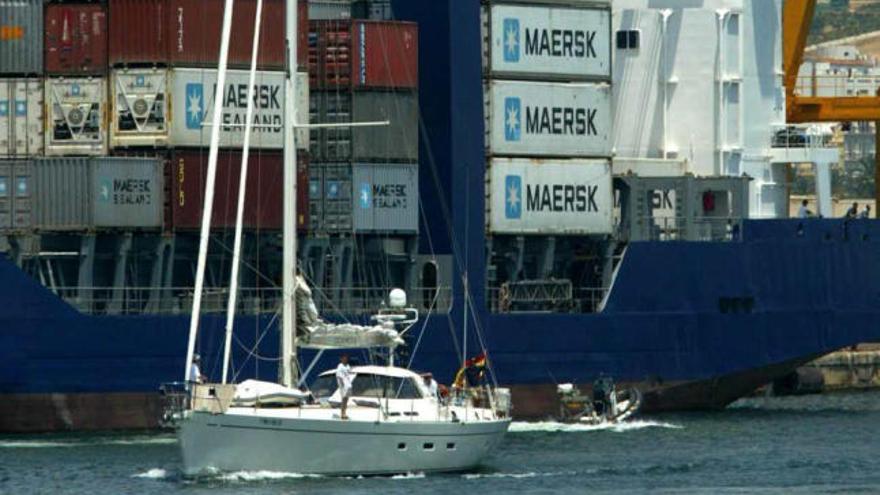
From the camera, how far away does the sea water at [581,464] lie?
4206 centimetres

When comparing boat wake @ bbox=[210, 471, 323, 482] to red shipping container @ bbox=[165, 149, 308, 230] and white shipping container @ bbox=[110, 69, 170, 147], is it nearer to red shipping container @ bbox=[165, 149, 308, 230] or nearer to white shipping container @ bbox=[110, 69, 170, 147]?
red shipping container @ bbox=[165, 149, 308, 230]

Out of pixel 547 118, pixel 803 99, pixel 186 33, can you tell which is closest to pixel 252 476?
pixel 186 33

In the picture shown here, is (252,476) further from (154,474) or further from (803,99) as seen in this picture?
(803,99)

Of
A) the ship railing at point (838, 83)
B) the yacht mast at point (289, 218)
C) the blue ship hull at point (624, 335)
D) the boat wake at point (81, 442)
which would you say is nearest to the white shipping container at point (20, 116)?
the blue ship hull at point (624, 335)

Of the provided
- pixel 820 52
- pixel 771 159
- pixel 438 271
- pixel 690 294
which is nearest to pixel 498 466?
pixel 438 271

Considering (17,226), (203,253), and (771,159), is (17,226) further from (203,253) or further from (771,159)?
(771,159)

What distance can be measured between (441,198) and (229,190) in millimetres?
5726

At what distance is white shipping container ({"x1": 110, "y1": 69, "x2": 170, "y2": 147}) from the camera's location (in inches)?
2051

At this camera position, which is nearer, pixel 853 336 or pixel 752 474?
pixel 752 474

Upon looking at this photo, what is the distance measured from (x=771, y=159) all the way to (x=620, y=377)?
974 cm

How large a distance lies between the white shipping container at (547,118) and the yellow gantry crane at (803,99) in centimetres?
1015

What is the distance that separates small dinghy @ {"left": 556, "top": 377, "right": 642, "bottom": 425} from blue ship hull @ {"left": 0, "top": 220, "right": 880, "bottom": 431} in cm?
199

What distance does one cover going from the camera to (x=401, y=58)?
54750mm

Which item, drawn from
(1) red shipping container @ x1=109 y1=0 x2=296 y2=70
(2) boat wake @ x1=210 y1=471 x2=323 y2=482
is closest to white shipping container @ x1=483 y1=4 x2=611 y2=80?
(1) red shipping container @ x1=109 y1=0 x2=296 y2=70
